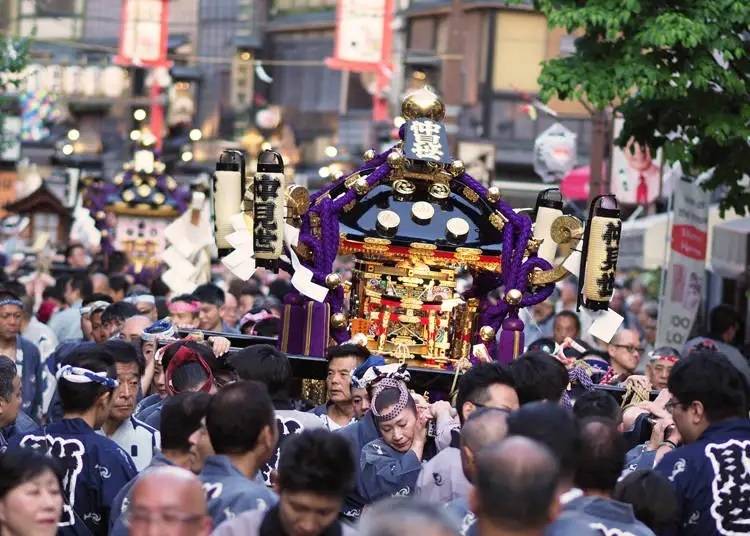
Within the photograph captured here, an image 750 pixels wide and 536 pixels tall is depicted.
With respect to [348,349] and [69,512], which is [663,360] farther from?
[69,512]

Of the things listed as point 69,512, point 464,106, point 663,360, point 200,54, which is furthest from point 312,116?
point 69,512

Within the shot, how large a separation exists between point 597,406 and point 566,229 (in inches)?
180

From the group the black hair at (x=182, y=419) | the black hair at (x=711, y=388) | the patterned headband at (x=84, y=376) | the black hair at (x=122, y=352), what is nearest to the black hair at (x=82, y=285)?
the black hair at (x=122, y=352)

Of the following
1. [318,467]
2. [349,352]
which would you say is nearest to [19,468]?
[318,467]

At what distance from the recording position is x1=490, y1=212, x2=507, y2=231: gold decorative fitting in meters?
13.3

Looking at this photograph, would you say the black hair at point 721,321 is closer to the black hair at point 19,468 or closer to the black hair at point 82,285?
the black hair at point 82,285

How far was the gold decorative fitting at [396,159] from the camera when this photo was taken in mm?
13227

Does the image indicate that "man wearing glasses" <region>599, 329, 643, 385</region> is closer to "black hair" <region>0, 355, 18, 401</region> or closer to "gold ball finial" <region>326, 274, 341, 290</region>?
"gold ball finial" <region>326, 274, 341, 290</region>

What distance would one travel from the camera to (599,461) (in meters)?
7.16

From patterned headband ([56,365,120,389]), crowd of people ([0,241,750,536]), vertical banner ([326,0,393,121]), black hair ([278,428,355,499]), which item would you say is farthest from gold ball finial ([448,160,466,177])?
vertical banner ([326,0,393,121])

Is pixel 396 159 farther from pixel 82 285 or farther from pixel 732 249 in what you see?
pixel 732 249

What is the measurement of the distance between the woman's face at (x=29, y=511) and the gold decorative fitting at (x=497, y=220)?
6705 mm

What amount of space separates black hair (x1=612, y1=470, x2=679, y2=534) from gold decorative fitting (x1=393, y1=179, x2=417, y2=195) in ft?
19.2

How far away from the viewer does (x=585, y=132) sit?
47.0 m
